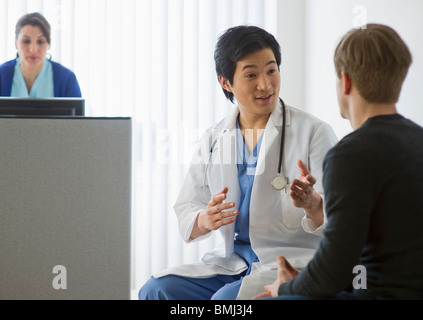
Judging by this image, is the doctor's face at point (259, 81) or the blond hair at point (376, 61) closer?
the blond hair at point (376, 61)

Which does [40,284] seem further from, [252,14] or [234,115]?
[252,14]

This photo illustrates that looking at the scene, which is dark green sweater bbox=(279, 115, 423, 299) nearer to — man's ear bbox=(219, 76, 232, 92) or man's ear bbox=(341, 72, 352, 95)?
man's ear bbox=(341, 72, 352, 95)

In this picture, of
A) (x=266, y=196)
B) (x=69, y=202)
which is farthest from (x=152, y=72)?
(x=69, y=202)

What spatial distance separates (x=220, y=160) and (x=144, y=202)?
66.1 inches

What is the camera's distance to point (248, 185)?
182 cm

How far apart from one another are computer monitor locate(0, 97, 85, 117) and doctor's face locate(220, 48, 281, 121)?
0.56m

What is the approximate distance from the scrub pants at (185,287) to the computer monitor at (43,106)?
606 mm

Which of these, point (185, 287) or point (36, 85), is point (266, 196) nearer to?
point (185, 287)

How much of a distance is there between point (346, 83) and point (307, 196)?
44 centimetres

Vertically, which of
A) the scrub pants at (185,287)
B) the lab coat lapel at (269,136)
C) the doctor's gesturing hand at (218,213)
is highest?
the lab coat lapel at (269,136)

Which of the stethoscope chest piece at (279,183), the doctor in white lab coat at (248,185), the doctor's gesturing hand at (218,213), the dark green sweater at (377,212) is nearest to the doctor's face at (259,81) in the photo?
the doctor in white lab coat at (248,185)

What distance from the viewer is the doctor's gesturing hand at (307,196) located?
1466 millimetres

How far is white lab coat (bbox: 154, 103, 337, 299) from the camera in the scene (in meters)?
1.71

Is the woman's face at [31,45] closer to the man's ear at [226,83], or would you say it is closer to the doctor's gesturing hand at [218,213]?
the man's ear at [226,83]
